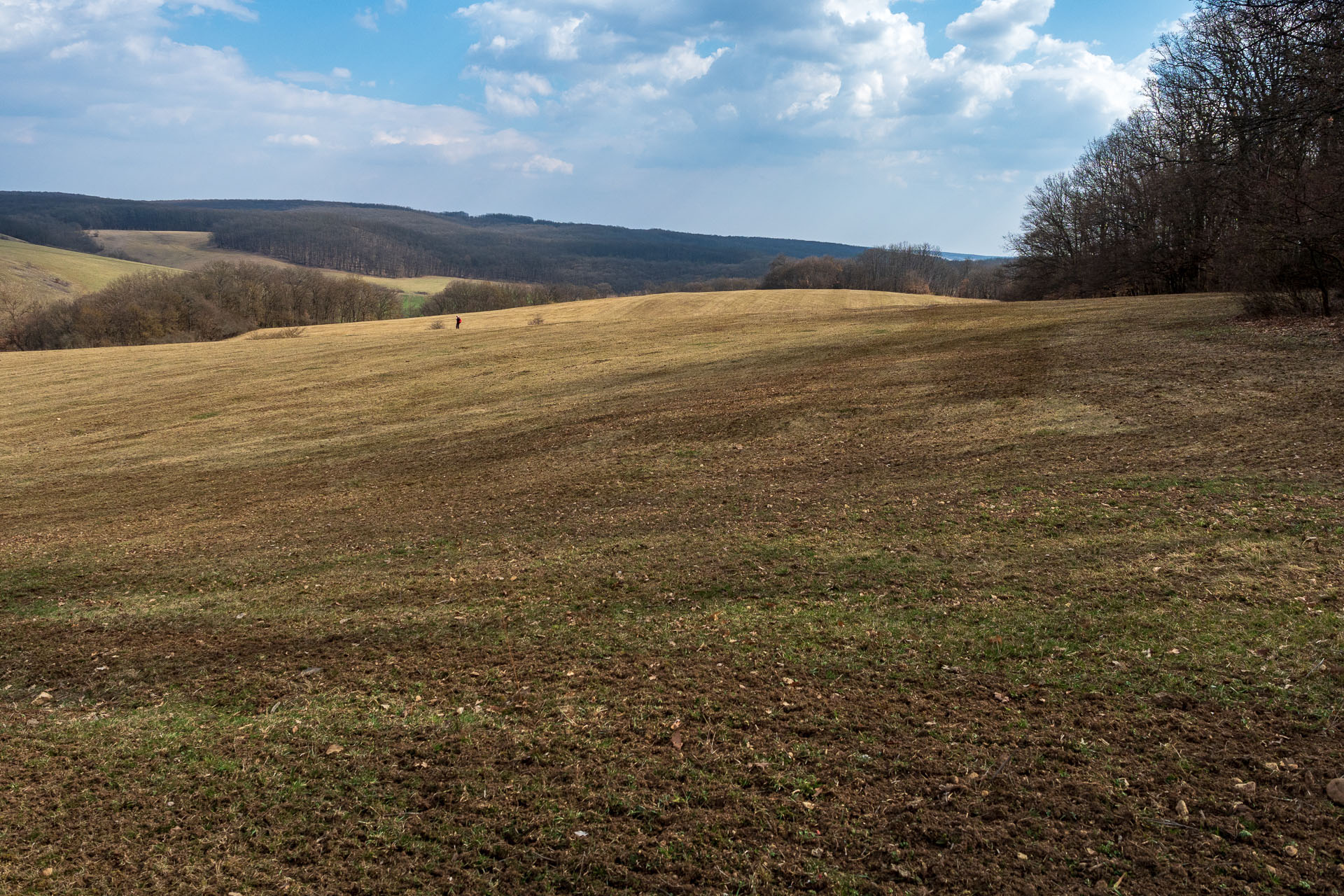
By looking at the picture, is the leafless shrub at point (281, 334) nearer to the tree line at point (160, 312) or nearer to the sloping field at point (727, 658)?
the tree line at point (160, 312)

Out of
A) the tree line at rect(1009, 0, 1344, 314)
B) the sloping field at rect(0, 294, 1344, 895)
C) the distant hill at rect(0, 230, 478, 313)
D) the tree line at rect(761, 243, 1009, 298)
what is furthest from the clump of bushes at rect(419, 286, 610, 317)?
the sloping field at rect(0, 294, 1344, 895)

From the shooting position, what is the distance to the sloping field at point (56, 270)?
388ft

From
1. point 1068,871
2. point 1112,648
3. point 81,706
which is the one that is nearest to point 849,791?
point 1068,871

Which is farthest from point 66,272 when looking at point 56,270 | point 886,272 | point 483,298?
point 886,272

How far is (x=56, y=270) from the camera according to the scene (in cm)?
13650

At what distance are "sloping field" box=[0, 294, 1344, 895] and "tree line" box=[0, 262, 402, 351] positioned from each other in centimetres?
6127

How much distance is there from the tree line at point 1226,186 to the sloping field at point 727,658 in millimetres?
4487

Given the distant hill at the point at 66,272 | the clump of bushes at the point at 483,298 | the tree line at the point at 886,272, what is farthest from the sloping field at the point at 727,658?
the distant hill at the point at 66,272

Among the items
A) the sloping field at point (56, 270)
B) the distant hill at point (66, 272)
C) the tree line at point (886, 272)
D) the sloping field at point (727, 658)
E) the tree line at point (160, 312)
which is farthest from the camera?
the sloping field at point (56, 270)

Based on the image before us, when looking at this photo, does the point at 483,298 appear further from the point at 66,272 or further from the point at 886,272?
the point at 66,272

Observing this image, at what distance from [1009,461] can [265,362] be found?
3682cm

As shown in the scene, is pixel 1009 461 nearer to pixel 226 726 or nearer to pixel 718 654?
pixel 718 654

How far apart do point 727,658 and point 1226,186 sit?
29.4m

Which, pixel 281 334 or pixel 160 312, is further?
pixel 160 312
